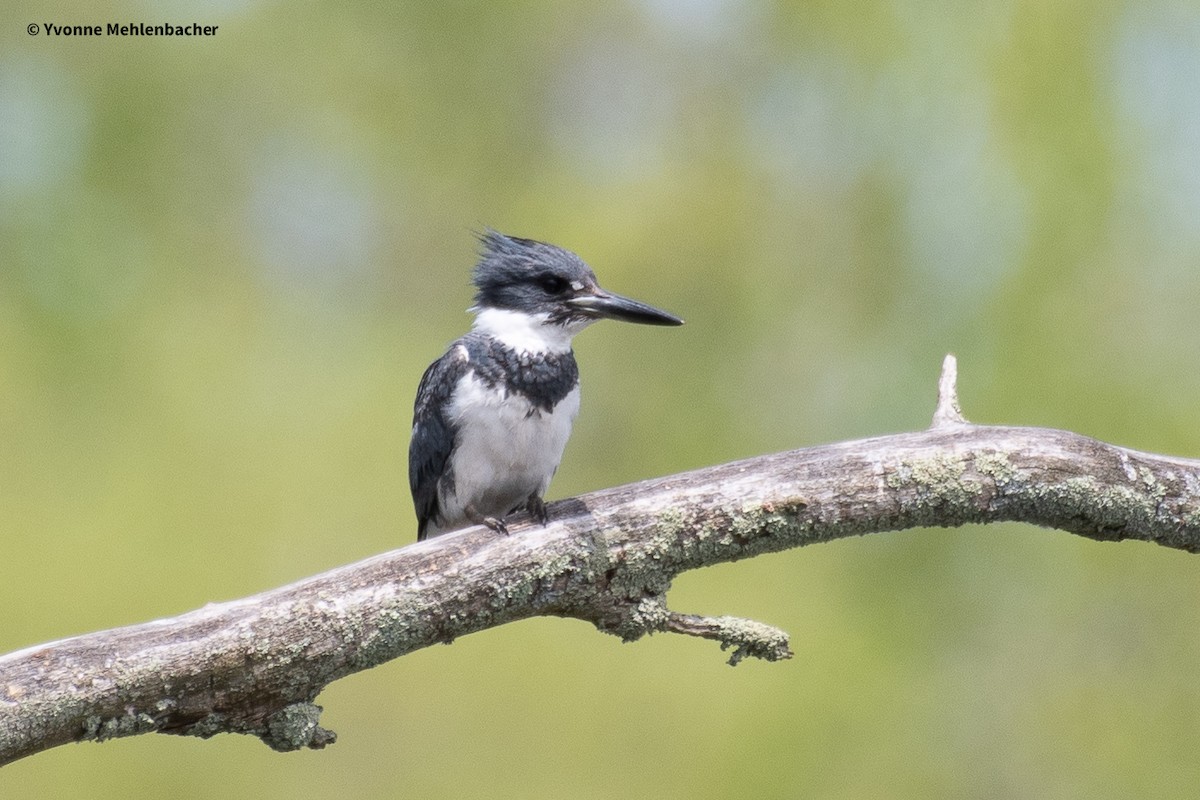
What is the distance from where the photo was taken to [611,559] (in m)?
2.62

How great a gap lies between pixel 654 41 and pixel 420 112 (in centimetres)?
166

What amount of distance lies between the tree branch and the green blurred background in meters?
3.19

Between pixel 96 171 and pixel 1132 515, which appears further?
pixel 96 171

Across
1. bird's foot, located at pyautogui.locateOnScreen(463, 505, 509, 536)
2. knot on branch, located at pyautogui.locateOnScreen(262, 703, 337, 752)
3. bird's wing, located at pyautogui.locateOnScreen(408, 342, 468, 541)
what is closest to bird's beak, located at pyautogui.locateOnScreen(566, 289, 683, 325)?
bird's wing, located at pyautogui.locateOnScreen(408, 342, 468, 541)

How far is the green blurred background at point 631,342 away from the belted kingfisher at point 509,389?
8.02 feet

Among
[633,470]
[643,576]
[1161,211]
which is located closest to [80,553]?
[633,470]

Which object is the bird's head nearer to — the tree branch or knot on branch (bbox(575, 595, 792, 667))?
the tree branch

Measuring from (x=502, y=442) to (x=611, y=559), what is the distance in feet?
2.43

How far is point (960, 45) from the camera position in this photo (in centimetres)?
841

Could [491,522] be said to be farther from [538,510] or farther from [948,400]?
[948,400]

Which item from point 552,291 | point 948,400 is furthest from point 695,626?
point 552,291

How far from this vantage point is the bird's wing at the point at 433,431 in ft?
11.1

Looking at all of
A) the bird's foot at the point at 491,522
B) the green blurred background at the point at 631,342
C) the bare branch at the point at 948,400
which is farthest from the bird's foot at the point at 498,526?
the green blurred background at the point at 631,342

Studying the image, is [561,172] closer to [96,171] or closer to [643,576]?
[96,171]
